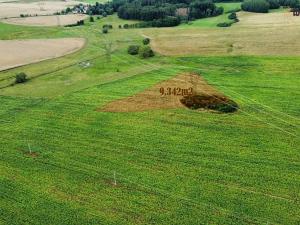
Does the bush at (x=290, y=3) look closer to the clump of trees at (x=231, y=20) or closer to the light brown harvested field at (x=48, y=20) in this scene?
the clump of trees at (x=231, y=20)

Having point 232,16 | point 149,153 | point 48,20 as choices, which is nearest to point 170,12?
point 232,16

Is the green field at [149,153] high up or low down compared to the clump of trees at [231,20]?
down

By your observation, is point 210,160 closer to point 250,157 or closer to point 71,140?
point 250,157

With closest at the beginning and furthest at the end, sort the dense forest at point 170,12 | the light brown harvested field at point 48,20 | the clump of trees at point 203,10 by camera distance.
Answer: the dense forest at point 170,12 < the clump of trees at point 203,10 < the light brown harvested field at point 48,20

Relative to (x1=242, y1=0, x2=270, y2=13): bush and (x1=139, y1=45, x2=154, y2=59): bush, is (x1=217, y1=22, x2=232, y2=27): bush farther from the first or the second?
(x1=139, y1=45, x2=154, y2=59): bush

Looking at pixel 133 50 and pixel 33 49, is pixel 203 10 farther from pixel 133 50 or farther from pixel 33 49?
pixel 33 49

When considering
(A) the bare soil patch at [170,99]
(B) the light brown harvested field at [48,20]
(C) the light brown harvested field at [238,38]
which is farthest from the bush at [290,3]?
(A) the bare soil patch at [170,99]
